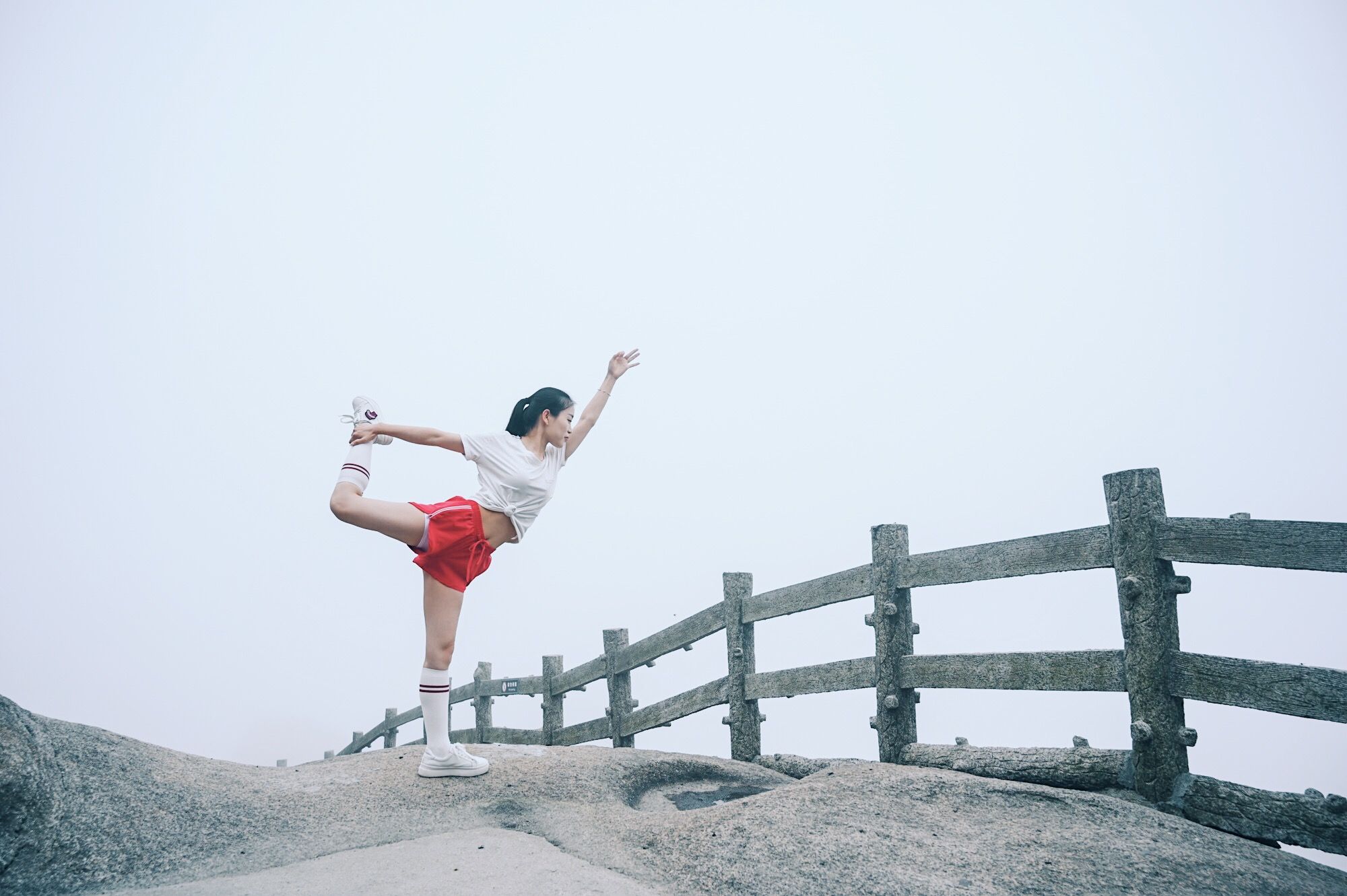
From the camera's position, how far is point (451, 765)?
4.41 m

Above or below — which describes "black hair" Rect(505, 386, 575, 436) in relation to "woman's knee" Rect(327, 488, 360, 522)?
above

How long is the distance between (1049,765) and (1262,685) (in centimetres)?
104

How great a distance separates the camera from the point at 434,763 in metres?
4.41

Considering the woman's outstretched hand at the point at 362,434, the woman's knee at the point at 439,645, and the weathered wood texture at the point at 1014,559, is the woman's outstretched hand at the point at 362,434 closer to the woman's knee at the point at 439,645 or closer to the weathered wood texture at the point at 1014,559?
the woman's knee at the point at 439,645

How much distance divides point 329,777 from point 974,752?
10.9 ft

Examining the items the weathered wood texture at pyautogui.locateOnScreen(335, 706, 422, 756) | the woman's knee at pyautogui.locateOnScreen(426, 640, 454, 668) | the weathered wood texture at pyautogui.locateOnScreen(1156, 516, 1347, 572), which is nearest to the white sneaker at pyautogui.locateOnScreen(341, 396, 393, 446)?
the woman's knee at pyautogui.locateOnScreen(426, 640, 454, 668)

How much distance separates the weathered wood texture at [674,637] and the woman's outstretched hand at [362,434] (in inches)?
125

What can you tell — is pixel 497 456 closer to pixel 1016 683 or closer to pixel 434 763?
pixel 434 763

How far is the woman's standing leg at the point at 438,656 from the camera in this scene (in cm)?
445

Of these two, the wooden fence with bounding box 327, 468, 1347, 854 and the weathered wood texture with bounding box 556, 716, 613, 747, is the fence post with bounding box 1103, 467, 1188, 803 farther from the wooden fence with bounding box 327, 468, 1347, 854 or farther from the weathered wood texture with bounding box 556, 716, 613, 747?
the weathered wood texture with bounding box 556, 716, 613, 747

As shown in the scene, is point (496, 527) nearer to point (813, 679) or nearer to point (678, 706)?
point (813, 679)

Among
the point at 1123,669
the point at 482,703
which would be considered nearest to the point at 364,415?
the point at 1123,669

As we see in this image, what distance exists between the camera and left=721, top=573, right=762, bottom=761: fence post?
6.25 meters

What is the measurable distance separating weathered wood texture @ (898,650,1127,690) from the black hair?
251cm
